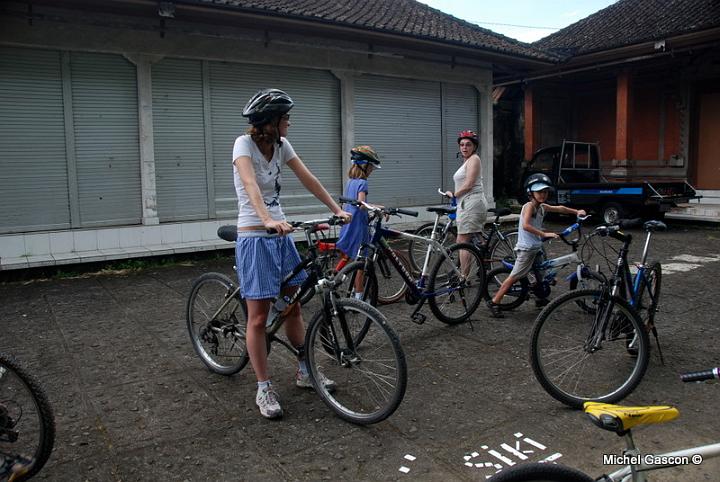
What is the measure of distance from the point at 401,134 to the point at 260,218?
921cm

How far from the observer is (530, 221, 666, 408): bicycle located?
12.4 feet

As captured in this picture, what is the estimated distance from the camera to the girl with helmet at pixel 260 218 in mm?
3512

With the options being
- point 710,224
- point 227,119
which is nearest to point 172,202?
point 227,119

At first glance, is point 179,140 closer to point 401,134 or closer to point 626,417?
point 401,134

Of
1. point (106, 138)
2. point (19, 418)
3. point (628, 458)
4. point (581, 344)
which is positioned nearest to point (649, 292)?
point (581, 344)

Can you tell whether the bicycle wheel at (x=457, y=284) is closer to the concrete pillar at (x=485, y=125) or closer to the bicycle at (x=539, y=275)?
the bicycle at (x=539, y=275)

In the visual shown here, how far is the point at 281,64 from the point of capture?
10.6 metres

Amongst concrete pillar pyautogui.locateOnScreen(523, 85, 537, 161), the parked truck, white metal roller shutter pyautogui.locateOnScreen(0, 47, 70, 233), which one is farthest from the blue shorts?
concrete pillar pyautogui.locateOnScreen(523, 85, 537, 161)

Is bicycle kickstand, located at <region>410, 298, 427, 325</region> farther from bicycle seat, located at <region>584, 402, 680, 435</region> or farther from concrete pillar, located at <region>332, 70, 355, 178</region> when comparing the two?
concrete pillar, located at <region>332, 70, 355, 178</region>

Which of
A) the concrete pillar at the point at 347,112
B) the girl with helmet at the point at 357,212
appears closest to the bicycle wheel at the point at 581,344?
the girl with helmet at the point at 357,212

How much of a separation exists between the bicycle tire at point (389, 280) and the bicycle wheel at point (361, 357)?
6.22 ft

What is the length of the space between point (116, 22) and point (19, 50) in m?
1.37

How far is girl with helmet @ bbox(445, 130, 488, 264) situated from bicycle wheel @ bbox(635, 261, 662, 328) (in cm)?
212

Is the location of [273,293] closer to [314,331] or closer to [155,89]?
[314,331]
